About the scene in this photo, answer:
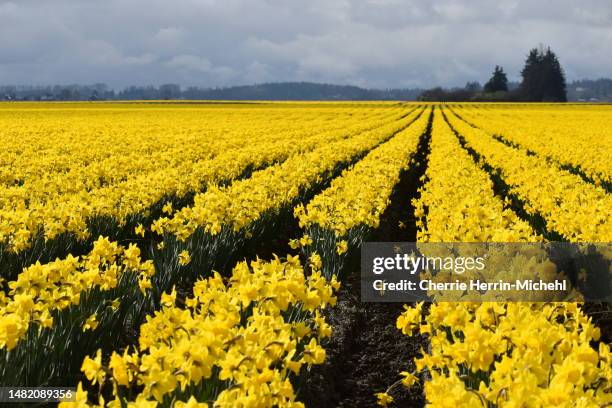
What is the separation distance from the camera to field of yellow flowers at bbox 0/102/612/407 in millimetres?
2945

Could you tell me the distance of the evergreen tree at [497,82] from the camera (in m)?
142

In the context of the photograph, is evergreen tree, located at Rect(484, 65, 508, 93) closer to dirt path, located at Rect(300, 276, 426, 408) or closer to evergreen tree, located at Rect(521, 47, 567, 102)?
evergreen tree, located at Rect(521, 47, 567, 102)

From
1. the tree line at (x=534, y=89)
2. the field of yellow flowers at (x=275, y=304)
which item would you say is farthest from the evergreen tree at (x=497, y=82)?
the field of yellow flowers at (x=275, y=304)

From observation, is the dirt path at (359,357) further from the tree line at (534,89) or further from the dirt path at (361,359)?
the tree line at (534,89)

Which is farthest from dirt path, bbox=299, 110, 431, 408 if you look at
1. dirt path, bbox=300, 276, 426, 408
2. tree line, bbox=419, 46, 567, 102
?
tree line, bbox=419, 46, 567, 102

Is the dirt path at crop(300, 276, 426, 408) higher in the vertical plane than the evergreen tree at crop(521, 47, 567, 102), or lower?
lower

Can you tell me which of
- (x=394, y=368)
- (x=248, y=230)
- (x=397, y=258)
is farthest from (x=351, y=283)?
(x=394, y=368)

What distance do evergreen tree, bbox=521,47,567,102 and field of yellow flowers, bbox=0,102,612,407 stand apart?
413 feet

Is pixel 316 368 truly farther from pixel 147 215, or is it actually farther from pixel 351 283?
pixel 147 215

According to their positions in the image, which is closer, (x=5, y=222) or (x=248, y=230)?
(x=5, y=222)

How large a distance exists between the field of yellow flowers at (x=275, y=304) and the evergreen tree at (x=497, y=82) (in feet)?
440

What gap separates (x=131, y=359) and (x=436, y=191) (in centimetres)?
769

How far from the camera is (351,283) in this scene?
27.2ft

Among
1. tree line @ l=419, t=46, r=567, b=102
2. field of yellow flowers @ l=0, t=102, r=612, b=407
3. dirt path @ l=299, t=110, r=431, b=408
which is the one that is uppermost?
tree line @ l=419, t=46, r=567, b=102
